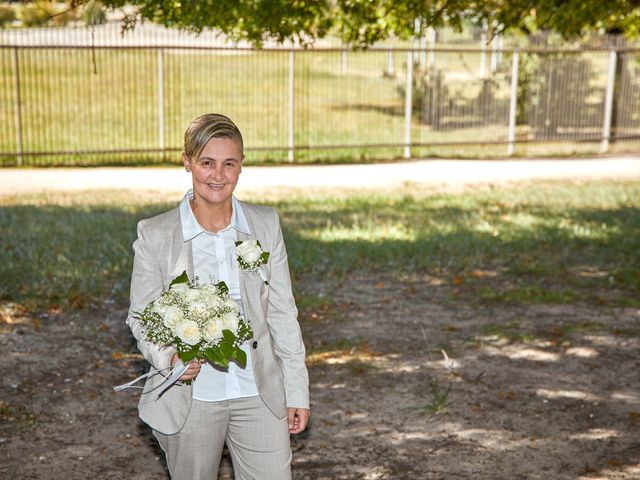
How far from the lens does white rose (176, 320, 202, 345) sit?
→ 3262 millimetres

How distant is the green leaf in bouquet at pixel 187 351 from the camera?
3.30m

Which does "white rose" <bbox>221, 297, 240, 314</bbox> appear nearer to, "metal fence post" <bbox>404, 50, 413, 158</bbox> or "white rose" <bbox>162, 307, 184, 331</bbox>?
"white rose" <bbox>162, 307, 184, 331</bbox>

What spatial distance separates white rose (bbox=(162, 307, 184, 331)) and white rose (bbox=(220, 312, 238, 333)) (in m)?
0.15

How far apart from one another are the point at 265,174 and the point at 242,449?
591 inches

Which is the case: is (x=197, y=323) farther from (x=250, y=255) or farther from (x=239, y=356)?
(x=250, y=255)

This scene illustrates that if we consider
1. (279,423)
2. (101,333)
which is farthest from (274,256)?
(101,333)

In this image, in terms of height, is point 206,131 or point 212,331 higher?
point 206,131

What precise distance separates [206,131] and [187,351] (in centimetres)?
84

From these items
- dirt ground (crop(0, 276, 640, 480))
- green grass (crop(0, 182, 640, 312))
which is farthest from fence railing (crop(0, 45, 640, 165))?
dirt ground (crop(0, 276, 640, 480))

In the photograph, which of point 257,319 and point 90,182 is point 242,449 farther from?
point 90,182

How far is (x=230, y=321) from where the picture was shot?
3.34m

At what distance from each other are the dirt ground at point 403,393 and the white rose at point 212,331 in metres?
2.68

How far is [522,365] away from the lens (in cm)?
785

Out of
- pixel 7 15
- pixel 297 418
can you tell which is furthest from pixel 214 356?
pixel 7 15
